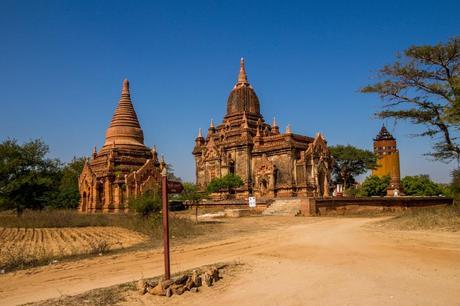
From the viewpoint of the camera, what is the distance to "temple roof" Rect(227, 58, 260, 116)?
1721 inches

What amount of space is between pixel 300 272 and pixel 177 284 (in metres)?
2.65

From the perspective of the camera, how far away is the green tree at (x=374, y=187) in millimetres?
47156

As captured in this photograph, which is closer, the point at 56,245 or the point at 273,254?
the point at 273,254

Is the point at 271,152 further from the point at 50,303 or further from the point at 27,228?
the point at 50,303

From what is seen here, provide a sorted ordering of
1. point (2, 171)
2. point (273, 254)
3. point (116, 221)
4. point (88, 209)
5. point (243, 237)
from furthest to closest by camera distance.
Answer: point (88, 209)
point (2, 171)
point (116, 221)
point (243, 237)
point (273, 254)

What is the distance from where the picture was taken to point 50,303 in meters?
6.67

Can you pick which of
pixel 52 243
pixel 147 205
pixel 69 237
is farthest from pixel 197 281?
pixel 147 205

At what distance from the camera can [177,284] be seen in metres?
7.36

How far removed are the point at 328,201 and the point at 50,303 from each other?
22021mm

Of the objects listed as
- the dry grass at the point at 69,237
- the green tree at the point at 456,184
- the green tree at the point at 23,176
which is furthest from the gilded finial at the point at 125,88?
the green tree at the point at 456,184

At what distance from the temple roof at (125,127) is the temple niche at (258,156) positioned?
7.16 m

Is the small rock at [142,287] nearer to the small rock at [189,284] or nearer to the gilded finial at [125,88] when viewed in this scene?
the small rock at [189,284]

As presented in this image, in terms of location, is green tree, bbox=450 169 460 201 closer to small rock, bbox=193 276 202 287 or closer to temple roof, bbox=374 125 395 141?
small rock, bbox=193 276 202 287

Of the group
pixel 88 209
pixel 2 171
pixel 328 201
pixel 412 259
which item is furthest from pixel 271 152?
pixel 412 259
